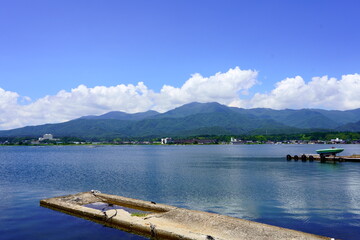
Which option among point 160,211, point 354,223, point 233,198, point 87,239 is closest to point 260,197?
point 233,198

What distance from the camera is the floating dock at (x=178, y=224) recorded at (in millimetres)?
19016

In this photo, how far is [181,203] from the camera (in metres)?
34.2

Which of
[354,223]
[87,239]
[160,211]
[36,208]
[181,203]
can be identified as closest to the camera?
[87,239]

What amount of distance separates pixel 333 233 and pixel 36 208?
30541mm

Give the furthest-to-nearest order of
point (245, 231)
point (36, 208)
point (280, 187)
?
point (280, 187) < point (36, 208) < point (245, 231)

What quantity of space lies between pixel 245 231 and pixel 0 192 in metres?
39.1

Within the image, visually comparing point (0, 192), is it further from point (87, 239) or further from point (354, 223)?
point (354, 223)

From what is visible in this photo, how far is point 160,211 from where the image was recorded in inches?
1088

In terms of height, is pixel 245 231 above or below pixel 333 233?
above

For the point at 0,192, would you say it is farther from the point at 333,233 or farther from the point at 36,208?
the point at 333,233

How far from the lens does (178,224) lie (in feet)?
73.5

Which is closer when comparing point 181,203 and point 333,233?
point 333,233

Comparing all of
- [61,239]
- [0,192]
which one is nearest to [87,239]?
[61,239]

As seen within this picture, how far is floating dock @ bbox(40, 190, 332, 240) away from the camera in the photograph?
19016mm
